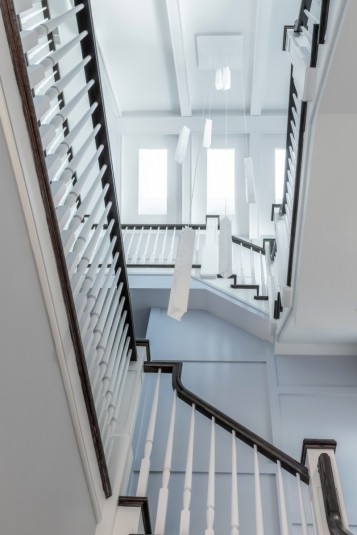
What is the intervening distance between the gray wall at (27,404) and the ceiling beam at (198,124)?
18.9ft

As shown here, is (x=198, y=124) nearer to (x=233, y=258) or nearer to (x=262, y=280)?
(x=233, y=258)

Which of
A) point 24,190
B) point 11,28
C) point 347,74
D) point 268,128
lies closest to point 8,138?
point 24,190

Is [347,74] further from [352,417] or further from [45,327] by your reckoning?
[352,417]

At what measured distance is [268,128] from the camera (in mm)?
7094

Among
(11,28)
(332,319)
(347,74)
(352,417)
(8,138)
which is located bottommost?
(8,138)

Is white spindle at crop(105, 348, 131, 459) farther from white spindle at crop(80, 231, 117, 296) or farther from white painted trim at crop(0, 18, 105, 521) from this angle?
white spindle at crop(80, 231, 117, 296)

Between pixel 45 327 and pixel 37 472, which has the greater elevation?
pixel 45 327

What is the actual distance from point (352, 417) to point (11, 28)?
13.9 feet

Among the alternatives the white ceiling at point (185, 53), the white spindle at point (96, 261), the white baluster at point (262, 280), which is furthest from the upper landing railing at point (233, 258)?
the white spindle at point (96, 261)

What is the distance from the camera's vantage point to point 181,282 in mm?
2549

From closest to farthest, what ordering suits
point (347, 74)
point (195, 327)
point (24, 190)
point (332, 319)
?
point (24, 190), point (347, 74), point (332, 319), point (195, 327)

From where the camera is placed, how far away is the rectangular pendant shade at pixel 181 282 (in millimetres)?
2504

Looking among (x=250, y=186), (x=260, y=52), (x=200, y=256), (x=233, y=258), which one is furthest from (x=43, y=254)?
(x=260, y=52)

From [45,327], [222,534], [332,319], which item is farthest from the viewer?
[332,319]
